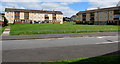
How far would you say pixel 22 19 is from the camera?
8125 cm

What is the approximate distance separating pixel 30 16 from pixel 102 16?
46.2 metres

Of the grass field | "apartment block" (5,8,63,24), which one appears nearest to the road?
the grass field

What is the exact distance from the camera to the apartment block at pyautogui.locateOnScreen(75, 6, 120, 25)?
60.6m

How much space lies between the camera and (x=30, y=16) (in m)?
83.7

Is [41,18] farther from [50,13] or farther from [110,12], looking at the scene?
[110,12]

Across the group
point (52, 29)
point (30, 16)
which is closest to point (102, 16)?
point (30, 16)

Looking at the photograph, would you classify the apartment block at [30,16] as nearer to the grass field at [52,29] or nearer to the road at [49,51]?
the grass field at [52,29]

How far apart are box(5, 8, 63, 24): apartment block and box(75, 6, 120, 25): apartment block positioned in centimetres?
1899

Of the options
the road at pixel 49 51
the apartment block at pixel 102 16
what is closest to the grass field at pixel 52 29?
the road at pixel 49 51

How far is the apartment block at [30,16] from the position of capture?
266 ft

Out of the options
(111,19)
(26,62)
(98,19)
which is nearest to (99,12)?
(98,19)

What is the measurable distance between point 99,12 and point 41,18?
3956 centimetres

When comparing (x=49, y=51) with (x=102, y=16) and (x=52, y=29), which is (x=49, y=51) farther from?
(x=102, y=16)

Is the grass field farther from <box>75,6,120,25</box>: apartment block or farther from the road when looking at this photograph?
<box>75,6,120,25</box>: apartment block
